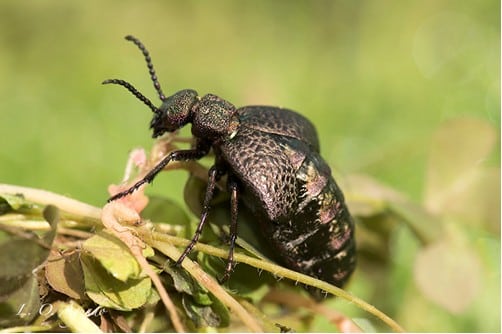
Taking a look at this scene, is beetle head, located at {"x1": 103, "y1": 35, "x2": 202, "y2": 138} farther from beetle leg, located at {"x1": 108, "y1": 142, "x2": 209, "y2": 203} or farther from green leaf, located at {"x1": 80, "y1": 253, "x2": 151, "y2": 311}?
green leaf, located at {"x1": 80, "y1": 253, "x2": 151, "y2": 311}

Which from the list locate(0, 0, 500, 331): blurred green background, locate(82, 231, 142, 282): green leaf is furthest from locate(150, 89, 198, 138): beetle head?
locate(0, 0, 500, 331): blurred green background


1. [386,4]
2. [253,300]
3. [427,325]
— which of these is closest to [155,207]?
[253,300]

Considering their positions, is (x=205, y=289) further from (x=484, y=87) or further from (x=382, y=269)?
(x=484, y=87)

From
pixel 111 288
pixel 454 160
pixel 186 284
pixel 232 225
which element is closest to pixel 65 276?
pixel 111 288

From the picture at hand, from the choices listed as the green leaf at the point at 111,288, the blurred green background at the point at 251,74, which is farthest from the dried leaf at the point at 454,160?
the green leaf at the point at 111,288

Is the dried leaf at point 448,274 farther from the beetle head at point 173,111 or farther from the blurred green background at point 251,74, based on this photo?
the beetle head at point 173,111

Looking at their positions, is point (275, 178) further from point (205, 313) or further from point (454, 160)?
point (454, 160)
